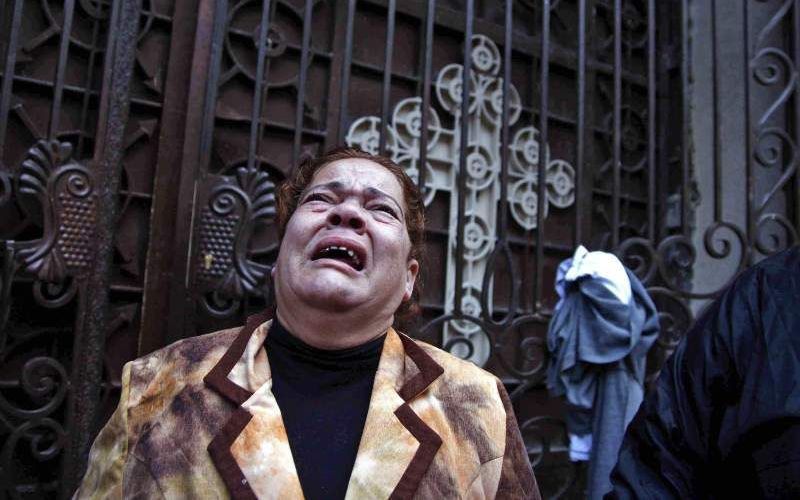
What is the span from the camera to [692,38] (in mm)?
3652

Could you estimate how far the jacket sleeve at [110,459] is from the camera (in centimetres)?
123

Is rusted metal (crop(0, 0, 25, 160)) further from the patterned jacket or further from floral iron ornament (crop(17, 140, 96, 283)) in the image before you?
the patterned jacket

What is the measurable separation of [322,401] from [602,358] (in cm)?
121

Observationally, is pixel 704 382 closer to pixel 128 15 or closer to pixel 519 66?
pixel 128 15

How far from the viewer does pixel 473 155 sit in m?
3.12

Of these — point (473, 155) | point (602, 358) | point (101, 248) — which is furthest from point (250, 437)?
point (473, 155)

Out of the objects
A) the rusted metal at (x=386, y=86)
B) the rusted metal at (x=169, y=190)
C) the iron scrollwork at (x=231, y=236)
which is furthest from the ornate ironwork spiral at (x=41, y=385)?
the rusted metal at (x=386, y=86)

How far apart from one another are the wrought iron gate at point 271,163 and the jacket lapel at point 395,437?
0.56m

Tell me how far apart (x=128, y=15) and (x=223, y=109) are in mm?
544

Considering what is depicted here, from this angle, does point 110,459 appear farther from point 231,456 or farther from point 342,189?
point 342,189

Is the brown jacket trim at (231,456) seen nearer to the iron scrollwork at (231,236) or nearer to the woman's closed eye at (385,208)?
the woman's closed eye at (385,208)

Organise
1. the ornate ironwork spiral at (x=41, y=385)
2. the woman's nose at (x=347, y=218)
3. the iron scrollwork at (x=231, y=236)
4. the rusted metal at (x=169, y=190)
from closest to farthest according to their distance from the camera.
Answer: the woman's nose at (x=347, y=218), the ornate ironwork spiral at (x=41, y=385), the iron scrollwork at (x=231, y=236), the rusted metal at (x=169, y=190)

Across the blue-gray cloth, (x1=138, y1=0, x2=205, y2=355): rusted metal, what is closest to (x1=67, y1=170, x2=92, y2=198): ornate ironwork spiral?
(x1=138, y1=0, x2=205, y2=355): rusted metal

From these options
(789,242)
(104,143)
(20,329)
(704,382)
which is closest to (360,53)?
(104,143)
